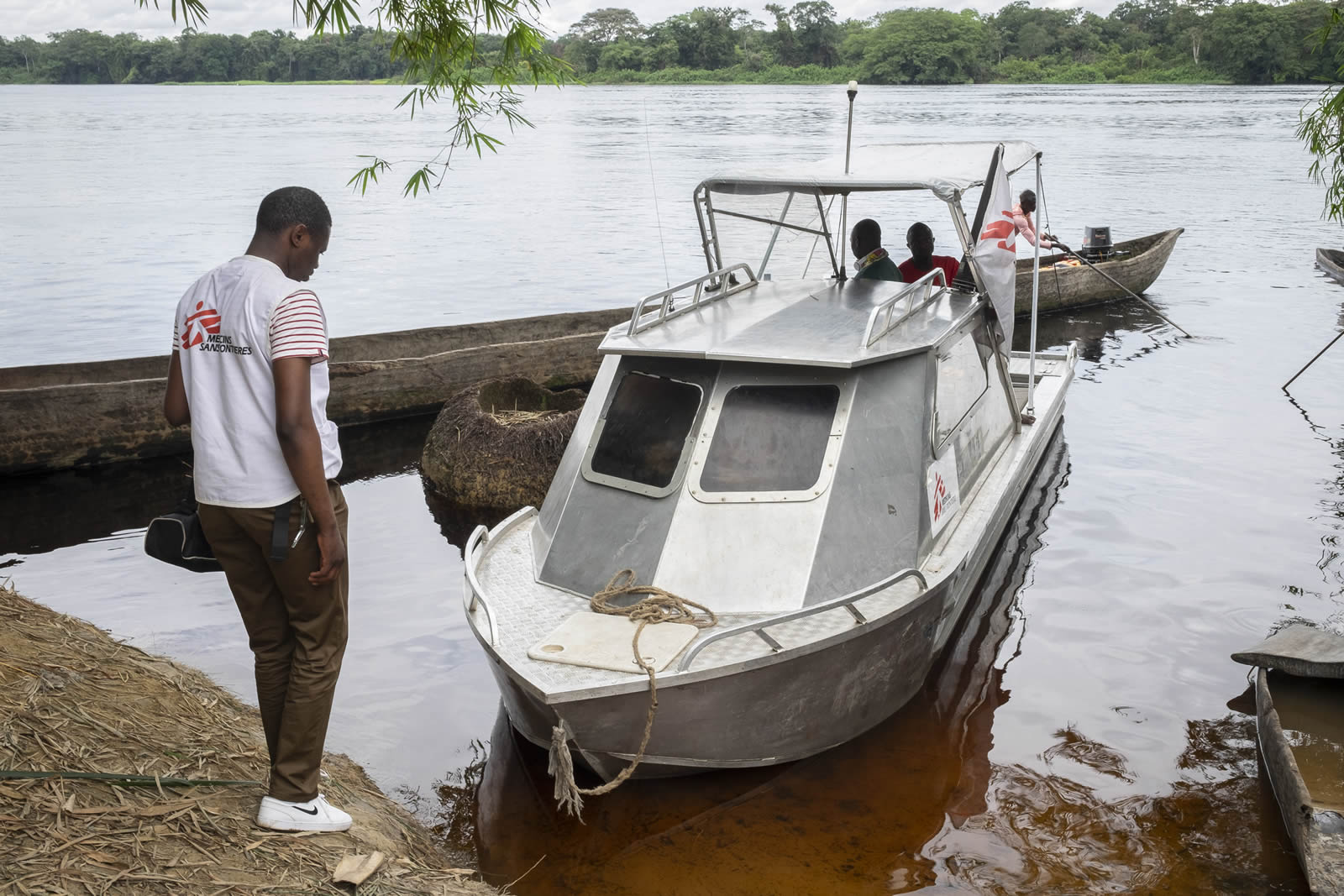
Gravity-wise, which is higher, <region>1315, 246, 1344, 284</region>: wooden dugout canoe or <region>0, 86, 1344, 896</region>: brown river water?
<region>1315, 246, 1344, 284</region>: wooden dugout canoe

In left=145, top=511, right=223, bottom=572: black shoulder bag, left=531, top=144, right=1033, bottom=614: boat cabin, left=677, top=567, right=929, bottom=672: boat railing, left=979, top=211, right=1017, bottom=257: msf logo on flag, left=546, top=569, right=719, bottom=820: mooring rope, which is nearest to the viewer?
left=145, top=511, right=223, bottom=572: black shoulder bag

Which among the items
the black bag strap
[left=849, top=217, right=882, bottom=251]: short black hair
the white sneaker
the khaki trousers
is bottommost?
the white sneaker

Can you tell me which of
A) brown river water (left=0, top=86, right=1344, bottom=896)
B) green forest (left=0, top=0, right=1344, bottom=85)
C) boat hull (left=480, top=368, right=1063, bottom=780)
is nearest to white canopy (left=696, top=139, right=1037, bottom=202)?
boat hull (left=480, top=368, right=1063, bottom=780)

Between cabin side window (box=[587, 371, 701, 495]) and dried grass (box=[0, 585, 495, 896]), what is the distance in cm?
216

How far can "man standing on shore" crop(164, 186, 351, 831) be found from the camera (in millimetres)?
3551

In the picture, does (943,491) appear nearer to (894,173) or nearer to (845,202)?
(894,173)

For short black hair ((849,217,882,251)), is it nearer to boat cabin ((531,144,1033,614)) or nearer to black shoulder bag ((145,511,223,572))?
boat cabin ((531,144,1033,614))

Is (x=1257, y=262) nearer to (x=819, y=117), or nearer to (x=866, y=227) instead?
(x=866, y=227)

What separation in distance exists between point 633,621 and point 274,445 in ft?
7.76

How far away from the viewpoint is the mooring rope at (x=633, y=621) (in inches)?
190

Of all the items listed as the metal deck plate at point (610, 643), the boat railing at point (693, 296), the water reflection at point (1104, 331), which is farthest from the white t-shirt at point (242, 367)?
the water reflection at point (1104, 331)

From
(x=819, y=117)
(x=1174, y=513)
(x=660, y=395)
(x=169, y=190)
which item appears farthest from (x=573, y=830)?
(x=819, y=117)

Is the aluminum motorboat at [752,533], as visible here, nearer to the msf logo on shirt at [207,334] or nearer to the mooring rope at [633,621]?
the mooring rope at [633,621]

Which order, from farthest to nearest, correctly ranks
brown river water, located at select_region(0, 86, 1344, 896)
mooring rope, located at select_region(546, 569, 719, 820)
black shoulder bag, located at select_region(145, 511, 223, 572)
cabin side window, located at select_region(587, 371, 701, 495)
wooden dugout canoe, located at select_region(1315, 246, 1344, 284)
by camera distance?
wooden dugout canoe, located at select_region(1315, 246, 1344, 284) → cabin side window, located at select_region(587, 371, 701, 495) → brown river water, located at select_region(0, 86, 1344, 896) → mooring rope, located at select_region(546, 569, 719, 820) → black shoulder bag, located at select_region(145, 511, 223, 572)
